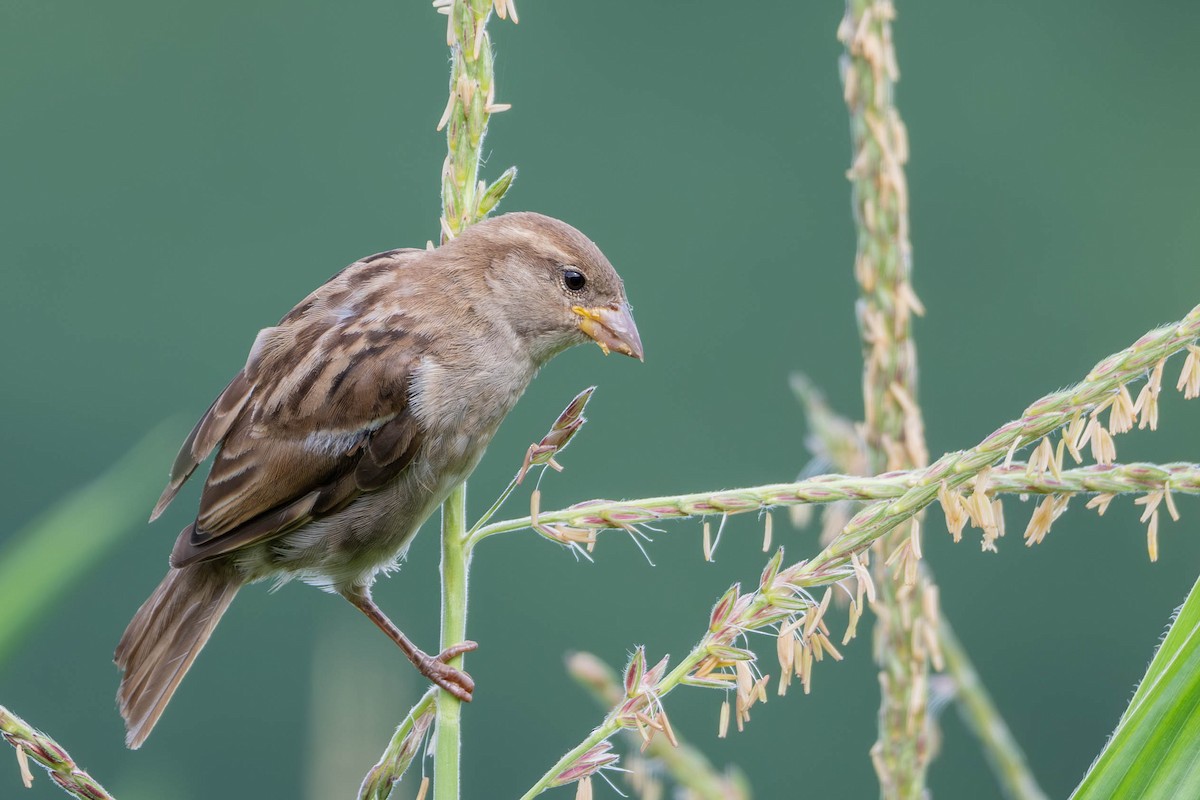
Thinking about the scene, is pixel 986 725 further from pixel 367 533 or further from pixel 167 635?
pixel 167 635

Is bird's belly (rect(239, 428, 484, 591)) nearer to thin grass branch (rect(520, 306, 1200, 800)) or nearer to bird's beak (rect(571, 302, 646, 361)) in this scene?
bird's beak (rect(571, 302, 646, 361))

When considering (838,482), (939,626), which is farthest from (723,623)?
(939,626)

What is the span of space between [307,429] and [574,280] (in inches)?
18.4

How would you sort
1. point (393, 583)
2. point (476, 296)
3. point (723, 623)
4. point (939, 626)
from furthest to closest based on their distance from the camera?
point (393, 583)
point (476, 296)
point (939, 626)
point (723, 623)

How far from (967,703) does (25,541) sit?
3.62 ft

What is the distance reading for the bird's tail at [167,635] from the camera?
6.26ft

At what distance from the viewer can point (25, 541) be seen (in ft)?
5.07

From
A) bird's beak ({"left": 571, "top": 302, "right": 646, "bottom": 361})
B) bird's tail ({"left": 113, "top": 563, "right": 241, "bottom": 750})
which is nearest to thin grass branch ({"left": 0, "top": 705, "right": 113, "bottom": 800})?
bird's tail ({"left": 113, "top": 563, "right": 241, "bottom": 750})

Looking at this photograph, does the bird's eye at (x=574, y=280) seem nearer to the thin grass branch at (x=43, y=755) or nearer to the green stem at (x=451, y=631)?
the green stem at (x=451, y=631)

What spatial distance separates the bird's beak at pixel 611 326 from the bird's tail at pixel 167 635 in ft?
2.28

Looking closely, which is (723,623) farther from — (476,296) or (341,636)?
(476,296)

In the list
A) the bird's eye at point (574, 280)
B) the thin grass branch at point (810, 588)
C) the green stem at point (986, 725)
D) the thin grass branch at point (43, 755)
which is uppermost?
the bird's eye at point (574, 280)

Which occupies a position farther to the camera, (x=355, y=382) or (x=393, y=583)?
(x=393, y=583)

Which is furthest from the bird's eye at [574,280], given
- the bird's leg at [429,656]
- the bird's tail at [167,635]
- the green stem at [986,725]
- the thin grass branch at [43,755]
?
the thin grass branch at [43,755]
